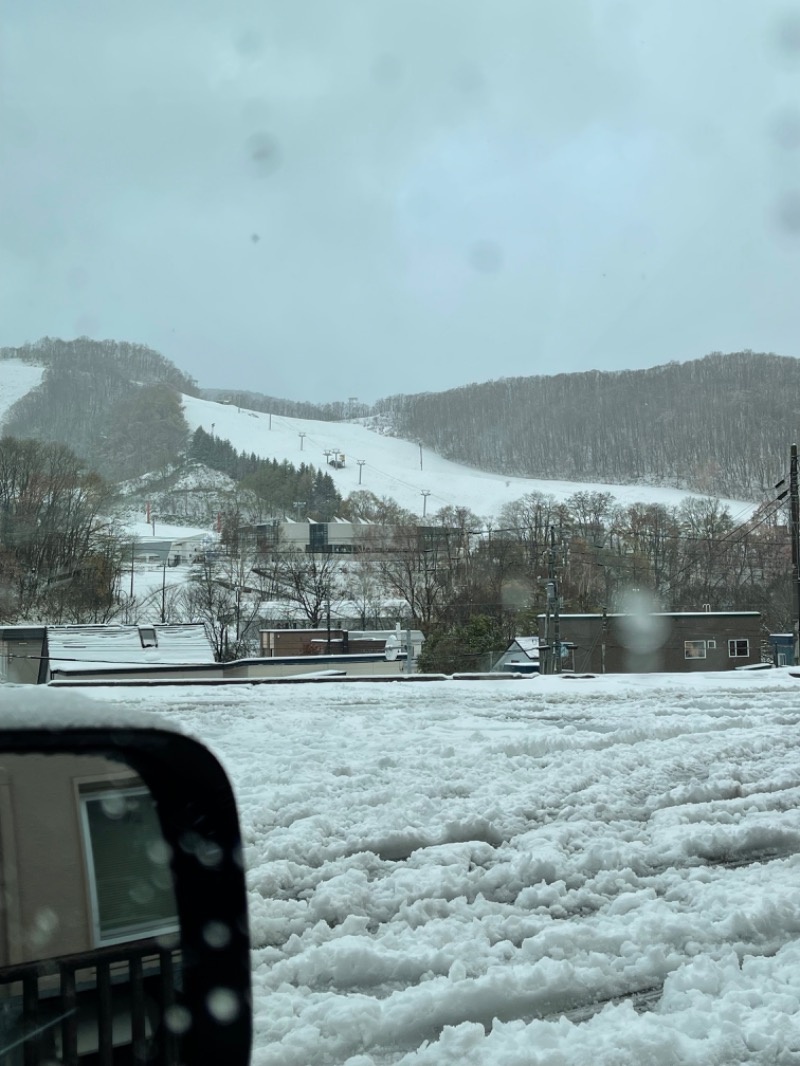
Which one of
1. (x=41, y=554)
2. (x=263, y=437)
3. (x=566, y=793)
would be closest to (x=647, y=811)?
(x=566, y=793)

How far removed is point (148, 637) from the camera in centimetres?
2803

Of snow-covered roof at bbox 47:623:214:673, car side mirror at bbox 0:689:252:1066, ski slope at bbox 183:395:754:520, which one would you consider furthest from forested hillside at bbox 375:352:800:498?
car side mirror at bbox 0:689:252:1066

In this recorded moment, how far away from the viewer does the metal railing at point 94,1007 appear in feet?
3.18

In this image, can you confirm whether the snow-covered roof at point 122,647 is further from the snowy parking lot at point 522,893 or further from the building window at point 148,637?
the snowy parking lot at point 522,893

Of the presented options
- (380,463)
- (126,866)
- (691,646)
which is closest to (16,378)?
(380,463)

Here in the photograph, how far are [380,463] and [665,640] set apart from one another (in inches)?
4136

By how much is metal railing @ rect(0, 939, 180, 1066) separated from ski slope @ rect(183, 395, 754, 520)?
64.8 m

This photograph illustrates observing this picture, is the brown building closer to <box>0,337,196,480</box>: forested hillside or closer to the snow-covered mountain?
the snow-covered mountain

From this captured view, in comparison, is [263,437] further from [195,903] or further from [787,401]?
[195,903]

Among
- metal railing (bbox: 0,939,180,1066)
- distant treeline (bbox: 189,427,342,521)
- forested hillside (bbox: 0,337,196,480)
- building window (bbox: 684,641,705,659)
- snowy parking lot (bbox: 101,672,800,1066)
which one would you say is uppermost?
forested hillside (bbox: 0,337,196,480)

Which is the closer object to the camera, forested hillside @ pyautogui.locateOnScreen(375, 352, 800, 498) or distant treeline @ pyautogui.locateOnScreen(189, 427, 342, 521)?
forested hillside @ pyautogui.locateOnScreen(375, 352, 800, 498)

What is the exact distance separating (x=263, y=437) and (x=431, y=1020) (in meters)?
156

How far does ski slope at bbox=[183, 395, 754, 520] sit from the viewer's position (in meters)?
94.7

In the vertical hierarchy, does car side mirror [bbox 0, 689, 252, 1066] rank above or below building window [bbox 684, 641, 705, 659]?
above
